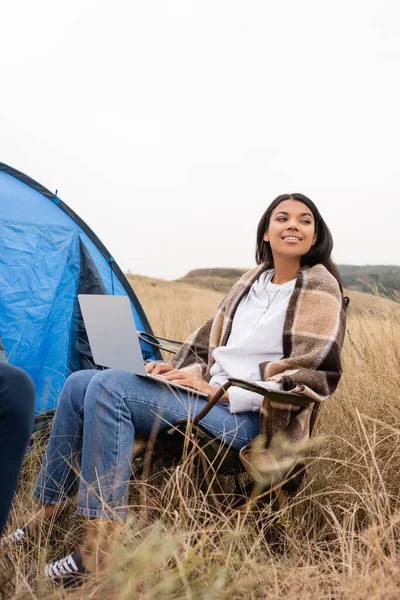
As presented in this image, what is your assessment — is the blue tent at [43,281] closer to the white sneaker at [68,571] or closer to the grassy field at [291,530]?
Answer: the grassy field at [291,530]

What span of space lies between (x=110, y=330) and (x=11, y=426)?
2.27 ft

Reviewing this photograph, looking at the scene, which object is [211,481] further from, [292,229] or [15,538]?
[292,229]

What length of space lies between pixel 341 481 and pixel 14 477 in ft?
4.07

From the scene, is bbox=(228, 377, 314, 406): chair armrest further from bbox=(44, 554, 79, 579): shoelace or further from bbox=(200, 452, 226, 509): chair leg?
bbox=(44, 554, 79, 579): shoelace

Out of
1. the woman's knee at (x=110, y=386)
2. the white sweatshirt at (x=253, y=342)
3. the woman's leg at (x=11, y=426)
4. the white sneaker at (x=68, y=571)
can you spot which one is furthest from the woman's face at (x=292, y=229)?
the white sneaker at (x=68, y=571)

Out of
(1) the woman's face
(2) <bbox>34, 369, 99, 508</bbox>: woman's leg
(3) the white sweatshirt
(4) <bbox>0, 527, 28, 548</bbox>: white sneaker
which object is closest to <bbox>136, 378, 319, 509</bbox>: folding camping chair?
(3) the white sweatshirt

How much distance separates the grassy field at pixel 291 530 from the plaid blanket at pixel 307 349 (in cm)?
14

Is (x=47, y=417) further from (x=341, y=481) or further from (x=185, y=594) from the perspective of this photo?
(x=185, y=594)

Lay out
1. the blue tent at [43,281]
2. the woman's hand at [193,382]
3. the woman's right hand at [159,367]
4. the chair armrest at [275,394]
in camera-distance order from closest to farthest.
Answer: the chair armrest at [275,394], the woman's hand at [193,382], the woman's right hand at [159,367], the blue tent at [43,281]

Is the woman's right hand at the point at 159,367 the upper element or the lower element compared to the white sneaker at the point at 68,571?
upper

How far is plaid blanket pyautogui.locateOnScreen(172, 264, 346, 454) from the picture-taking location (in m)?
2.00

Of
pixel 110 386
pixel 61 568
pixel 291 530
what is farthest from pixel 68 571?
pixel 291 530

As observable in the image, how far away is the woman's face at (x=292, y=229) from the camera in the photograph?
2.33 m

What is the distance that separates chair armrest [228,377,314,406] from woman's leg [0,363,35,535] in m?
0.61
